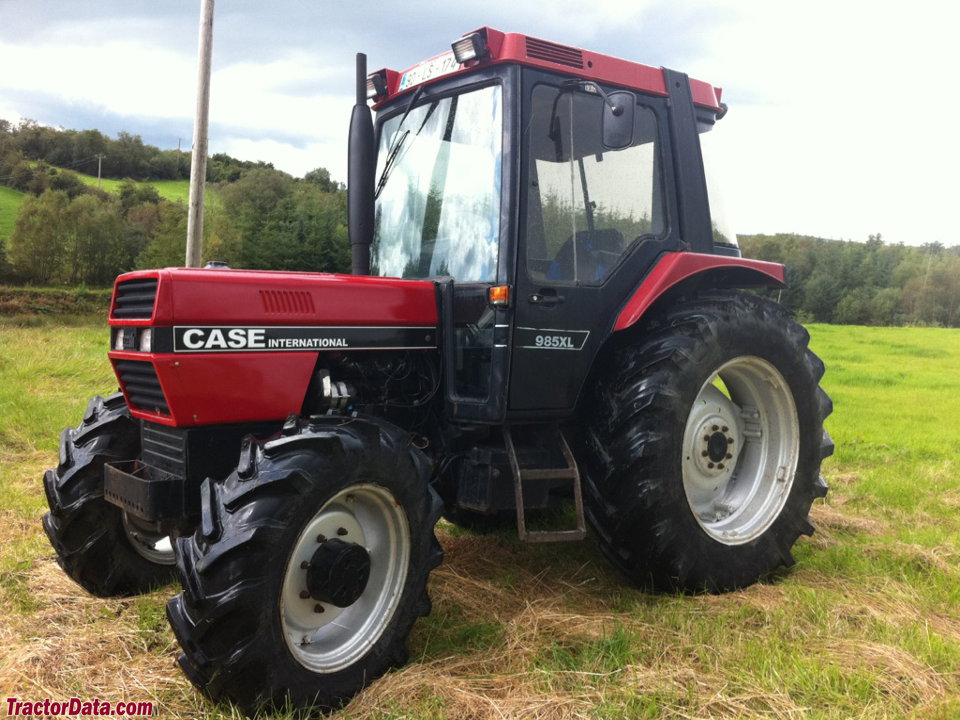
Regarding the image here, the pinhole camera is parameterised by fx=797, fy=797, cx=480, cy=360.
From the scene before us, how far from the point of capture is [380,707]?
278cm

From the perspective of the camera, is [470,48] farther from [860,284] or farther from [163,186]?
[163,186]

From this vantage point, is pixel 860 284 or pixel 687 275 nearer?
pixel 687 275

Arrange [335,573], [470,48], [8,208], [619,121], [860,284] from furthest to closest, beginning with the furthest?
[860,284] → [8,208] → [470,48] → [619,121] → [335,573]

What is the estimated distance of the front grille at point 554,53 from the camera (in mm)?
3591

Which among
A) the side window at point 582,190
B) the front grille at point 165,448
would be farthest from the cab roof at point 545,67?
the front grille at point 165,448

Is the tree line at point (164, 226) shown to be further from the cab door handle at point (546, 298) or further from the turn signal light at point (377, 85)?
the cab door handle at point (546, 298)

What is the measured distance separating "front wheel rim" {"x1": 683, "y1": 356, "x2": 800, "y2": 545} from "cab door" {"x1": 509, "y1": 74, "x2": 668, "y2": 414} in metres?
0.74

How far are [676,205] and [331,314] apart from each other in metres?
1.94

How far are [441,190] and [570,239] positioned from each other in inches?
27.2

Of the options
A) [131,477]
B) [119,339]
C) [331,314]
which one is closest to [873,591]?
[331,314]

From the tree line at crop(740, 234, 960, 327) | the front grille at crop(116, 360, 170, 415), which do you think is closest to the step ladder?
the front grille at crop(116, 360, 170, 415)

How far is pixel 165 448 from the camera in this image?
3160 millimetres

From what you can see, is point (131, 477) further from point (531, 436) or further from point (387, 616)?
point (531, 436)

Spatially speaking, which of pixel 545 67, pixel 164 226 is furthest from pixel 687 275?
pixel 164 226
